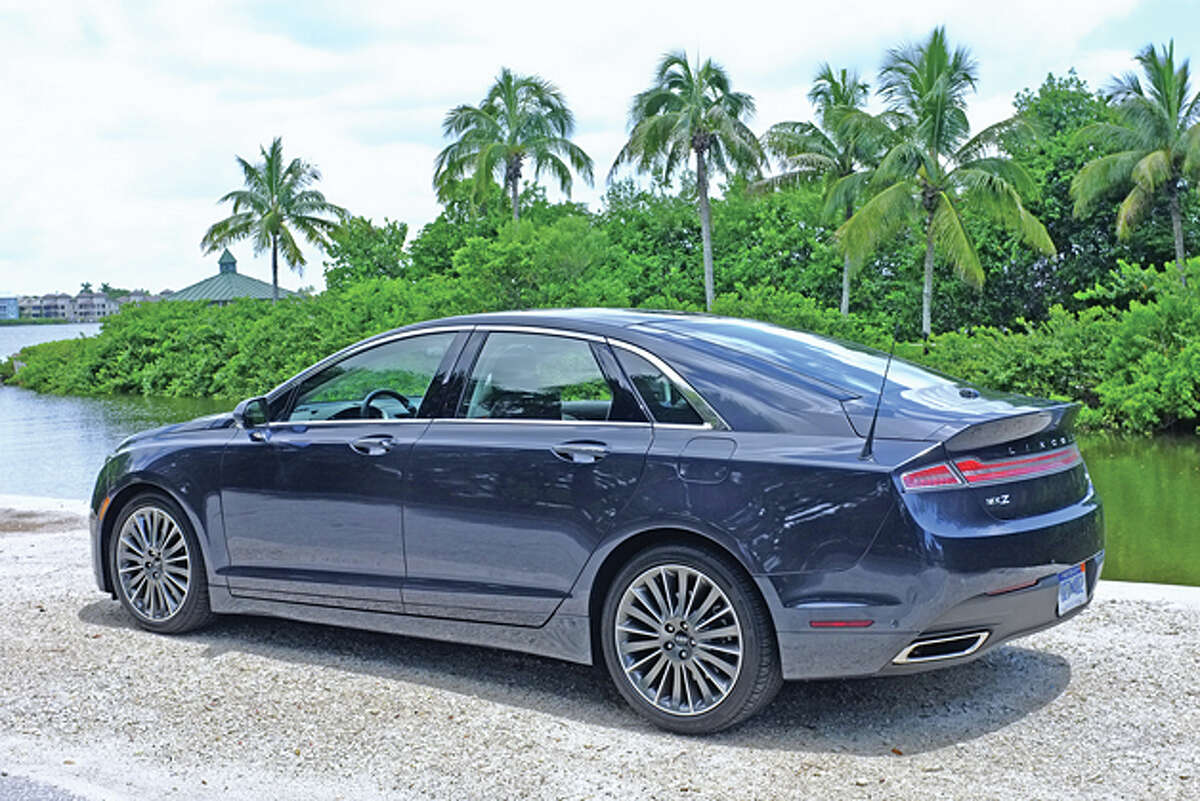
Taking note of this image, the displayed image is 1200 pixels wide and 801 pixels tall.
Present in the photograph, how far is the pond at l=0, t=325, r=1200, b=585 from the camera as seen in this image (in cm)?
1234

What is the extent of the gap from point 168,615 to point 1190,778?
4686 mm

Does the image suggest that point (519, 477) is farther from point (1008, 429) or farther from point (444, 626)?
point (1008, 429)

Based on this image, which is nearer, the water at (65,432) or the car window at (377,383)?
the car window at (377,383)

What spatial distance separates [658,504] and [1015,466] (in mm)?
1301

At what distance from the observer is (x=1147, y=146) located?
45531 millimetres

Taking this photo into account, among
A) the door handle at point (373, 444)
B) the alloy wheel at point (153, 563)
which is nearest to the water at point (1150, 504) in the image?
the door handle at point (373, 444)

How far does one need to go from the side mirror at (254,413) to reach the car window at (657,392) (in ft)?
6.49

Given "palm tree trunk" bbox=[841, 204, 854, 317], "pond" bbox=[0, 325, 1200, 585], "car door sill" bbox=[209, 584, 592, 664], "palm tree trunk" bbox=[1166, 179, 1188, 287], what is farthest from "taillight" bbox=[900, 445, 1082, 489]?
"palm tree trunk" bbox=[841, 204, 854, 317]

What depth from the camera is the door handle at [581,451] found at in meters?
4.85

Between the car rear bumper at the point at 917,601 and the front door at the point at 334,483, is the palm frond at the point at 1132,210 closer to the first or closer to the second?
the front door at the point at 334,483

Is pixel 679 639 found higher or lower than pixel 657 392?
lower

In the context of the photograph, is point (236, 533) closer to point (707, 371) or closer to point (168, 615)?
point (168, 615)

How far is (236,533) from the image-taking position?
5.96 meters

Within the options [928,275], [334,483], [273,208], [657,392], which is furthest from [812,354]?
[273,208]
